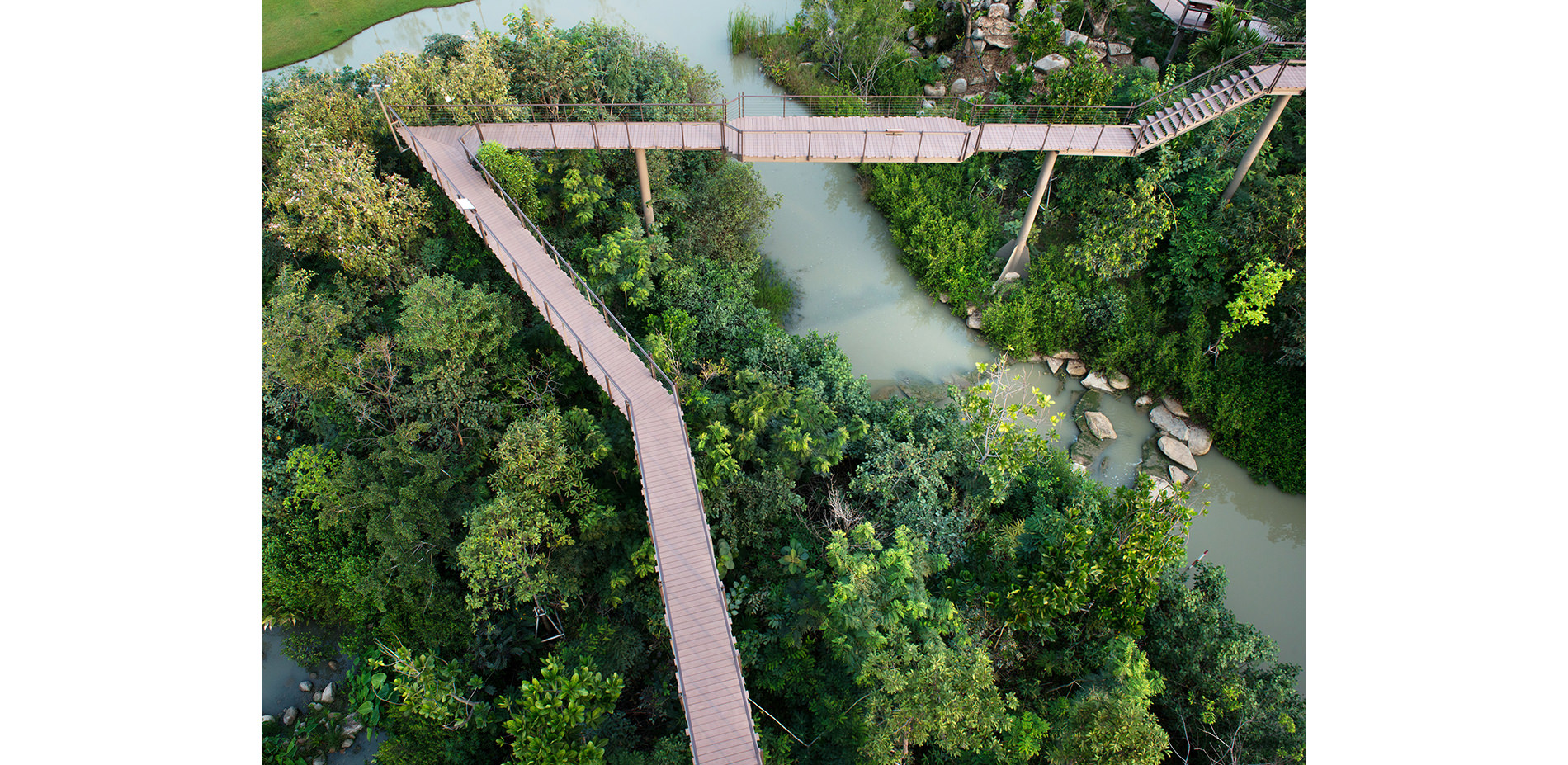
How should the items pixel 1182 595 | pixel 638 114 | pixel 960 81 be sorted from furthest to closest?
pixel 960 81 → pixel 638 114 → pixel 1182 595


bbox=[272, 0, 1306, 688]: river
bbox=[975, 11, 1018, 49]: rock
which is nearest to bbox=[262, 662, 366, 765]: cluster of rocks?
bbox=[272, 0, 1306, 688]: river

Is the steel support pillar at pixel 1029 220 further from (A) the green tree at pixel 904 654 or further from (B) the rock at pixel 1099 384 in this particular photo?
(A) the green tree at pixel 904 654

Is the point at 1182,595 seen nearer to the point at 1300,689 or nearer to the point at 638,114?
the point at 1300,689

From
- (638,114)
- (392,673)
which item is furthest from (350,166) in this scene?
(392,673)

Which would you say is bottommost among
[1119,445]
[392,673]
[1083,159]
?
[392,673]

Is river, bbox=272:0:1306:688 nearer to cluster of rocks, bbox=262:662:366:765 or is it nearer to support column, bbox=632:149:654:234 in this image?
support column, bbox=632:149:654:234

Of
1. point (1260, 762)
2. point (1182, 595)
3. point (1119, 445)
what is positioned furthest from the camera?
point (1119, 445)

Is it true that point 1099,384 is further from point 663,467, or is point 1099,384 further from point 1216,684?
point 663,467
